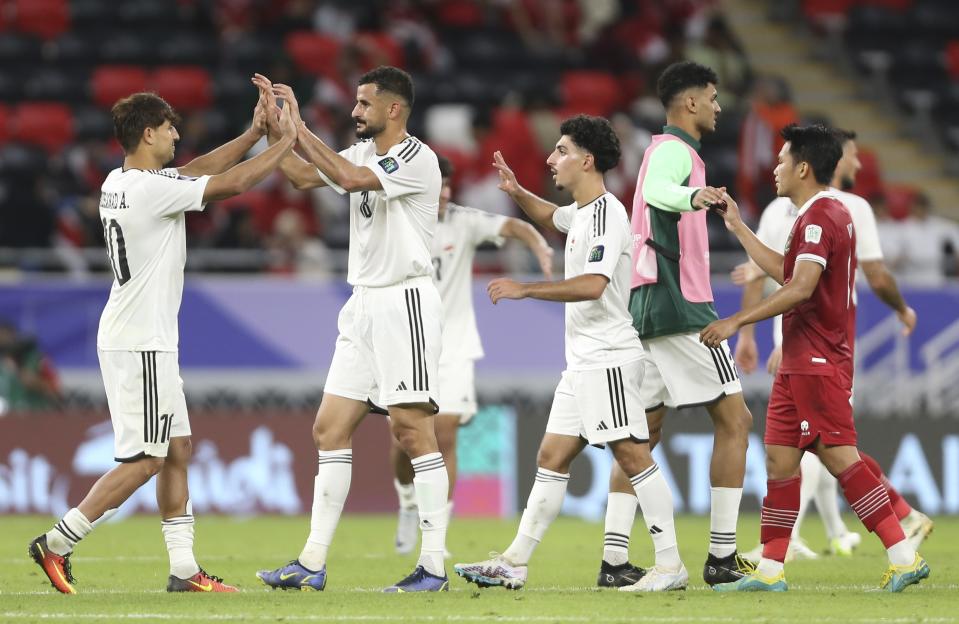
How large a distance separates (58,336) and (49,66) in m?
5.62

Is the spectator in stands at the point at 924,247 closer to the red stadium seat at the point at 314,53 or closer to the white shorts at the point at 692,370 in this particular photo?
the red stadium seat at the point at 314,53

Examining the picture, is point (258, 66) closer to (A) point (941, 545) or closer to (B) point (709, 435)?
(B) point (709, 435)

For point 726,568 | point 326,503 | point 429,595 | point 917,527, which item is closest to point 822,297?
point 726,568

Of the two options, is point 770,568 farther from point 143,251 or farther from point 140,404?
point 143,251

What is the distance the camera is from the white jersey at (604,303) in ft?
27.2

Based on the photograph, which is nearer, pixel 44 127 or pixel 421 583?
pixel 421 583

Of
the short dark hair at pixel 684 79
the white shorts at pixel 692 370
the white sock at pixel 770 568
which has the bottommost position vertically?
the white sock at pixel 770 568

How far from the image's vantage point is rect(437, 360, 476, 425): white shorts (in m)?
10.8

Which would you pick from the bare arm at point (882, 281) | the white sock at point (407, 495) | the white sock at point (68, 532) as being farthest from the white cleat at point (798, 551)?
the white sock at point (68, 532)

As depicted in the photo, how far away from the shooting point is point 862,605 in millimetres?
7605

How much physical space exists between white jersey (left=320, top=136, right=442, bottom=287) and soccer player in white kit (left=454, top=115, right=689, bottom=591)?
726 millimetres

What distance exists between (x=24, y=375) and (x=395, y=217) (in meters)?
7.88

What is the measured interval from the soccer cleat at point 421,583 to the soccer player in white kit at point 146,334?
0.95m

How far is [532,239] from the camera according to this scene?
10.3 metres
